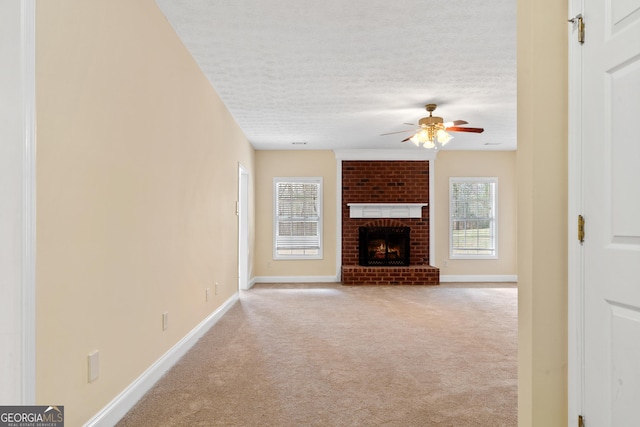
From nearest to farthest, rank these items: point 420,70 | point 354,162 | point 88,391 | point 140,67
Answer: point 88,391
point 140,67
point 420,70
point 354,162

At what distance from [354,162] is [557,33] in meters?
6.06

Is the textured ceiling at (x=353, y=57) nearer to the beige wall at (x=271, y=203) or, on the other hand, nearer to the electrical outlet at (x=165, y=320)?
the beige wall at (x=271, y=203)

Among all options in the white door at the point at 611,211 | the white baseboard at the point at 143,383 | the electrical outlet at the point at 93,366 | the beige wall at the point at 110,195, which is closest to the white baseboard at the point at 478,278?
the white baseboard at the point at 143,383

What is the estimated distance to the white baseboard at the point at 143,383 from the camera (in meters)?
2.04

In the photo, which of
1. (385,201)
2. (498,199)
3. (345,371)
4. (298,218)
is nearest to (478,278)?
(498,199)

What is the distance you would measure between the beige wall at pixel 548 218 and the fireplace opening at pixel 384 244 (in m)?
6.00

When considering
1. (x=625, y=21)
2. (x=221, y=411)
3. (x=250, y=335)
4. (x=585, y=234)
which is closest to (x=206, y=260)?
(x=250, y=335)

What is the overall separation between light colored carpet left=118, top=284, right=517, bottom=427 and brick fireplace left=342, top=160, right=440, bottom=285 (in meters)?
2.52

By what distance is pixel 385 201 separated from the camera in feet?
25.2

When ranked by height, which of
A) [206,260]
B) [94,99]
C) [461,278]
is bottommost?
[461,278]

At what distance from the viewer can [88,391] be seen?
6.18ft

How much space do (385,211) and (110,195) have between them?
6017mm

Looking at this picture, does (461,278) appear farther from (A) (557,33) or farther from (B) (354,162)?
(A) (557,33)

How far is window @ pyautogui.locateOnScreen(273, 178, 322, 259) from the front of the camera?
7641mm
